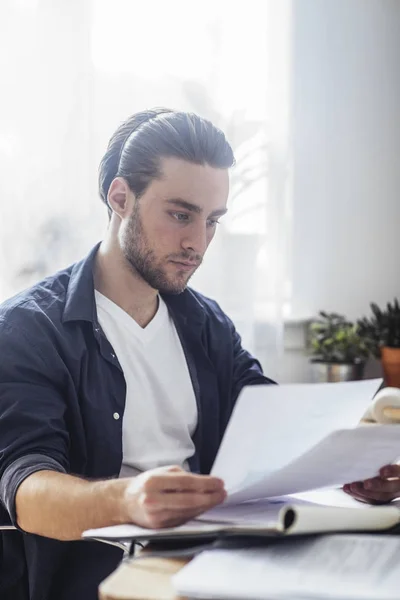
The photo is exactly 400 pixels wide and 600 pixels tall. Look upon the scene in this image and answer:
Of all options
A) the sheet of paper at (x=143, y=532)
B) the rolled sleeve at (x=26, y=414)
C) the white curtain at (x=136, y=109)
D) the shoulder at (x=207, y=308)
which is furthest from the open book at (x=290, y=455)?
the white curtain at (x=136, y=109)

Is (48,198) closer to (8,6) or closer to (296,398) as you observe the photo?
(8,6)

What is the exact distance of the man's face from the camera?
1361mm

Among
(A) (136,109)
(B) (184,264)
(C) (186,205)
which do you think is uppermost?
(A) (136,109)

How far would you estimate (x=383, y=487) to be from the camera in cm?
103

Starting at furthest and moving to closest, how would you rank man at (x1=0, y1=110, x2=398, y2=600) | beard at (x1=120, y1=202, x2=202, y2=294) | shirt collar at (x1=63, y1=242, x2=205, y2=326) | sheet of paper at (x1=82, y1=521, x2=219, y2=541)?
beard at (x1=120, y1=202, x2=202, y2=294), shirt collar at (x1=63, y1=242, x2=205, y2=326), man at (x1=0, y1=110, x2=398, y2=600), sheet of paper at (x1=82, y1=521, x2=219, y2=541)

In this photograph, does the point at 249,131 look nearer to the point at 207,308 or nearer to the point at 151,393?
the point at 207,308

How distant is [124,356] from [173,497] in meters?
0.59

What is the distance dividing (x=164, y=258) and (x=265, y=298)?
106 centimetres

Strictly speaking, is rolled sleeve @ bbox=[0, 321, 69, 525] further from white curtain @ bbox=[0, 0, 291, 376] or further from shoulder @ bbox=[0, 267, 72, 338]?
white curtain @ bbox=[0, 0, 291, 376]

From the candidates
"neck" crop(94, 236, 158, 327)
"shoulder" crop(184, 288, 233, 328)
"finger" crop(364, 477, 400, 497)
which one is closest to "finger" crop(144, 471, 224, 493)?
"finger" crop(364, 477, 400, 497)

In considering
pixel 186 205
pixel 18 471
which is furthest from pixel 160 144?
pixel 18 471

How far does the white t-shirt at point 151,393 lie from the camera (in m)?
1.31

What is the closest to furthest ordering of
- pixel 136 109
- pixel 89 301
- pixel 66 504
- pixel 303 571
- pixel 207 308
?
pixel 303 571, pixel 66 504, pixel 89 301, pixel 207 308, pixel 136 109

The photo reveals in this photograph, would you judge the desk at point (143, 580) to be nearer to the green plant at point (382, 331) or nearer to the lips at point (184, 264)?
the lips at point (184, 264)
